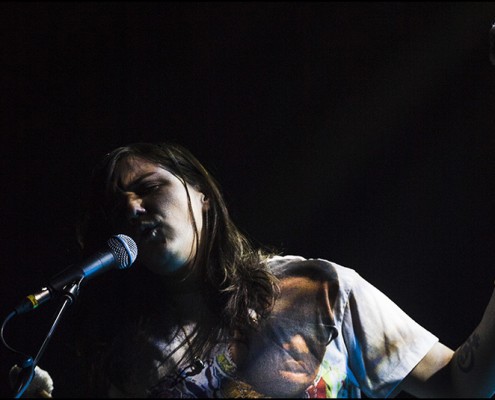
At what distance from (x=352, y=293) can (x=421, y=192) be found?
51 centimetres

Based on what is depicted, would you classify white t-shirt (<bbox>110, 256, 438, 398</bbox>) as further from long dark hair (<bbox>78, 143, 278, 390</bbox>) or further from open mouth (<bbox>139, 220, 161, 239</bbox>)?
open mouth (<bbox>139, 220, 161, 239</bbox>)

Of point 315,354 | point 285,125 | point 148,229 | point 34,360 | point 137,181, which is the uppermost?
point 285,125

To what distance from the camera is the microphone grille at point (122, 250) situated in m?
1.54

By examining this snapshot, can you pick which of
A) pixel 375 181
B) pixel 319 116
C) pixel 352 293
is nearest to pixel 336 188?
pixel 375 181

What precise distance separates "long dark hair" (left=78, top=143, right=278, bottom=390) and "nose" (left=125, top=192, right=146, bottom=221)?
0.34 ft

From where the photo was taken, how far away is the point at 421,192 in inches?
79.0

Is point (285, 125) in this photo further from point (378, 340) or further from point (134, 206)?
point (378, 340)

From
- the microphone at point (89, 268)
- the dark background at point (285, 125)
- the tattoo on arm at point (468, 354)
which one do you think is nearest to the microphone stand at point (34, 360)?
the microphone at point (89, 268)

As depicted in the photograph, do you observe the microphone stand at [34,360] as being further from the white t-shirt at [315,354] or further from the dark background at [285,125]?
the dark background at [285,125]

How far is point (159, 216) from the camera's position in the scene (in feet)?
6.14

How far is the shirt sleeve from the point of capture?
1.62 m

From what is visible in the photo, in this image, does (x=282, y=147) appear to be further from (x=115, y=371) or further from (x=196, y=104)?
(x=115, y=371)

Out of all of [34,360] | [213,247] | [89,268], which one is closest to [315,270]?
[213,247]

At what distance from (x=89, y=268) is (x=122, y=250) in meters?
0.13
